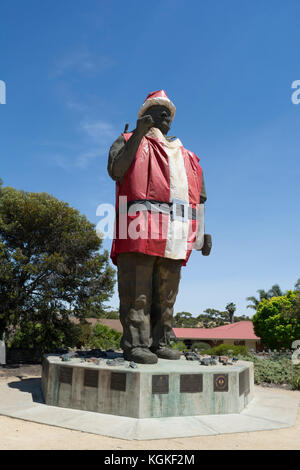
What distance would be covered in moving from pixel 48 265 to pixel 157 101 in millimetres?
6930

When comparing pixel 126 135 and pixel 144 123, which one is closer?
pixel 144 123

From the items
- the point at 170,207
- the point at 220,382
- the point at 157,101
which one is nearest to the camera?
the point at 220,382

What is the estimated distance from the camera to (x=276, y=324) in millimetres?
27766

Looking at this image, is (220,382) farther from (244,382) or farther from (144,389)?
(144,389)

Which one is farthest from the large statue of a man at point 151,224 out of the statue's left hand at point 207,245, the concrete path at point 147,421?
the concrete path at point 147,421

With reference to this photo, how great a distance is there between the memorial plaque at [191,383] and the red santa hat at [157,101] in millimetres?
4446

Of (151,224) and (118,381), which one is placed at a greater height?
(151,224)

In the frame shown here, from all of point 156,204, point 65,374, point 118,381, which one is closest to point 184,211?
point 156,204

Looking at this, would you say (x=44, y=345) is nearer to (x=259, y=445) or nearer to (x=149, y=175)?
(x=149, y=175)

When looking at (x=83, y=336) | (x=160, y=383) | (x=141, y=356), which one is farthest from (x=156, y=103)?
(x=83, y=336)

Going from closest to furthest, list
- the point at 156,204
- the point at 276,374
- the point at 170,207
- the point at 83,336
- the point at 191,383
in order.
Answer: the point at 191,383, the point at 156,204, the point at 170,207, the point at 276,374, the point at 83,336

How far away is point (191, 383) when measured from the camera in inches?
205

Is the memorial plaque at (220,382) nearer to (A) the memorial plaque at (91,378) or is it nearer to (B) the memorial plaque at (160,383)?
(B) the memorial plaque at (160,383)
